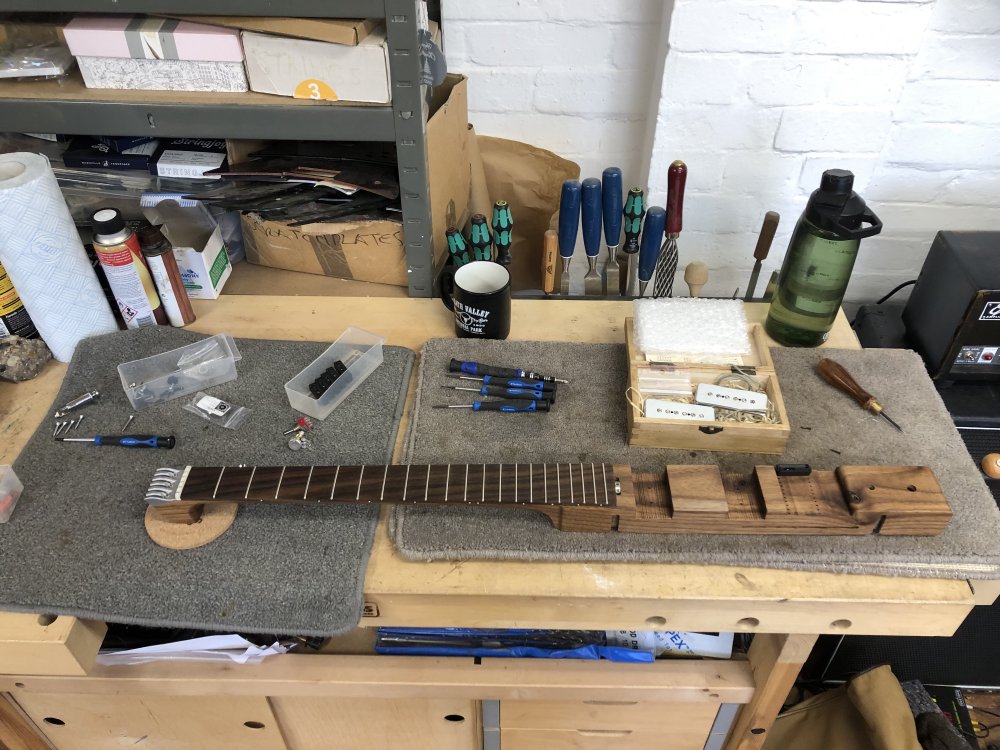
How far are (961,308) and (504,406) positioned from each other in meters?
0.64

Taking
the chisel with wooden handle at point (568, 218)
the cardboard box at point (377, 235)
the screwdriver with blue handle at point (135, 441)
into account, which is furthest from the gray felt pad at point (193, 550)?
the chisel with wooden handle at point (568, 218)

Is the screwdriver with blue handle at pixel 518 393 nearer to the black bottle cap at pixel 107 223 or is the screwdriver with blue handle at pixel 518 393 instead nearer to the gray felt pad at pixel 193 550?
the gray felt pad at pixel 193 550

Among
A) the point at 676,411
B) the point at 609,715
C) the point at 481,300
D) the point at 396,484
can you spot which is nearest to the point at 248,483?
the point at 396,484

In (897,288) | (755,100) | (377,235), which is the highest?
(755,100)

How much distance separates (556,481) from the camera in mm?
744

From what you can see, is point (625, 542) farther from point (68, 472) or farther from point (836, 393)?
point (68, 472)

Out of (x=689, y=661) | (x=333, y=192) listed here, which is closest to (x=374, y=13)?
(x=333, y=192)

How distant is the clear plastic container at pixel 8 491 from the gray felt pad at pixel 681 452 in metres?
0.41

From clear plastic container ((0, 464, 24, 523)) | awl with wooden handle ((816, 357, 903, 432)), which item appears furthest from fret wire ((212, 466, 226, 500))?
awl with wooden handle ((816, 357, 903, 432))

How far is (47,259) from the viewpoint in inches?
34.5

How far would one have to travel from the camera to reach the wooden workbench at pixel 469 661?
0.71 meters

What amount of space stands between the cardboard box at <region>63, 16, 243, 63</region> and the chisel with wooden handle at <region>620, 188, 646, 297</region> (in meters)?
0.54

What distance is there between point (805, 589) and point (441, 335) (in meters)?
0.55

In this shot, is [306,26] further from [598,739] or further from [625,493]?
[598,739]
